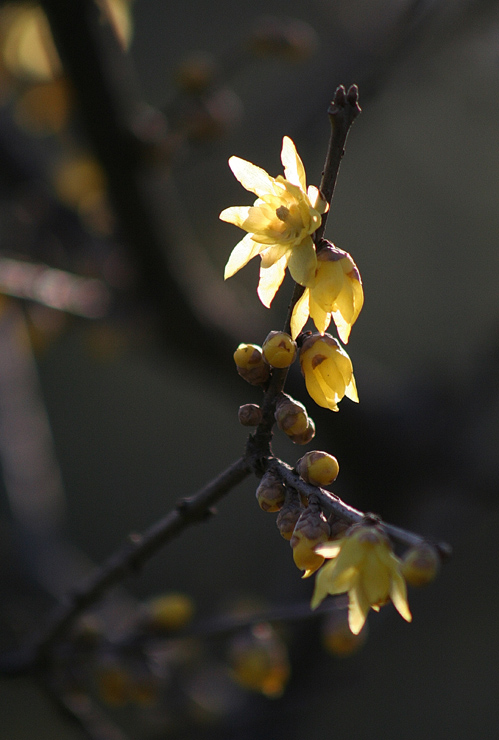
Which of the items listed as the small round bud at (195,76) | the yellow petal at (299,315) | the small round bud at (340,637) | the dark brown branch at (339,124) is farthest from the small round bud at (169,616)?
the small round bud at (195,76)

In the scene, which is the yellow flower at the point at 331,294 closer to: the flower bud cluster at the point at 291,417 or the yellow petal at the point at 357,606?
the flower bud cluster at the point at 291,417

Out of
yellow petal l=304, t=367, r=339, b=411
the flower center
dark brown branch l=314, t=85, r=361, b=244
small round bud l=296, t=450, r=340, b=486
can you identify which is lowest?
small round bud l=296, t=450, r=340, b=486

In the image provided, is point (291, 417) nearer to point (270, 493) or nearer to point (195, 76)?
point (270, 493)

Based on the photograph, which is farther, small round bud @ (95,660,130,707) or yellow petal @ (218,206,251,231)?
small round bud @ (95,660,130,707)

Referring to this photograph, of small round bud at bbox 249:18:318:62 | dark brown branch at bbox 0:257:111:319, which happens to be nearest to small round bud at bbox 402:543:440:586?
dark brown branch at bbox 0:257:111:319

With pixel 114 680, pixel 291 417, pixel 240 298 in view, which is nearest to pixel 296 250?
pixel 291 417

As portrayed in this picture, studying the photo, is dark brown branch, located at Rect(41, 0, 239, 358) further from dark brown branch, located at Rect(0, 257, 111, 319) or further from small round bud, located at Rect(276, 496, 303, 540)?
small round bud, located at Rect(276, 496, 303, 540)
